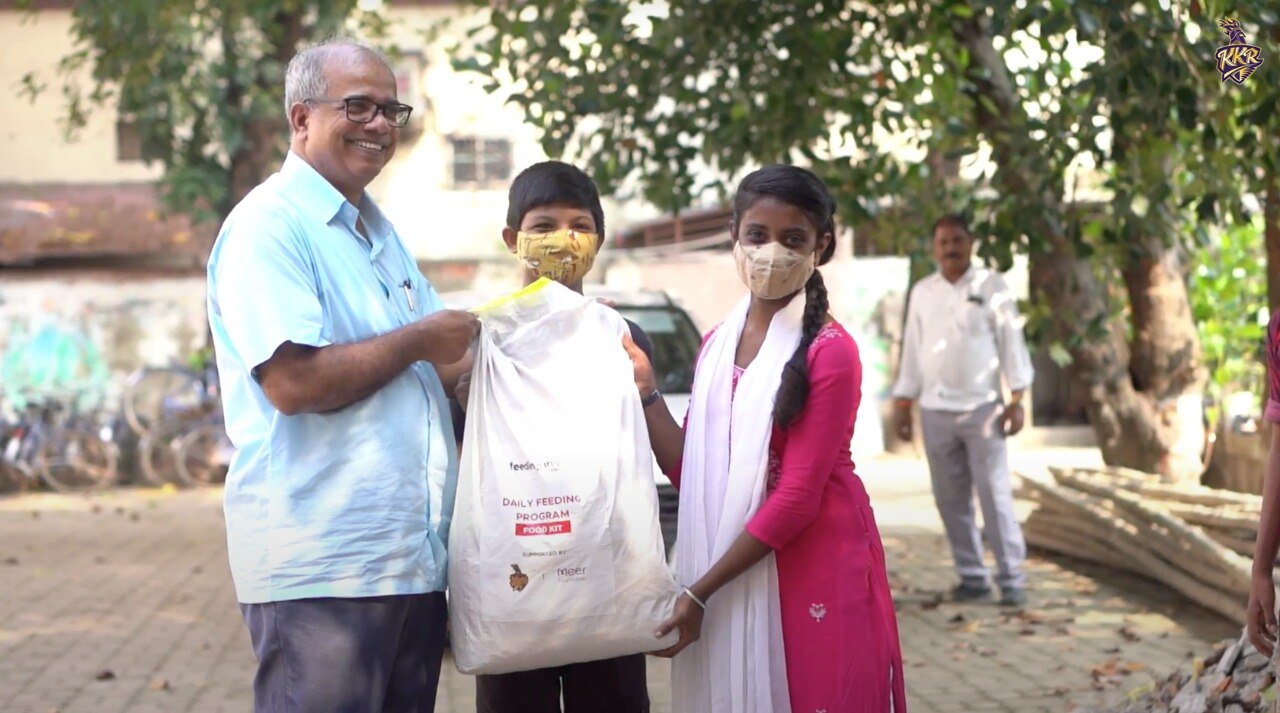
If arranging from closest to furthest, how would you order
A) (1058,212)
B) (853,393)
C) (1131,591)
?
1. (853,393)
2. (1058,212)
3. (1131,591)

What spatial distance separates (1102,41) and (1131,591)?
3066 millimetres

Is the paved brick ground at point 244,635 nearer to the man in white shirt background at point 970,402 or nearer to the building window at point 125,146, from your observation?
the man in white shirt background at point 970,402

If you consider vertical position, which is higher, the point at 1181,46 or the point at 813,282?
the point at 1181,46

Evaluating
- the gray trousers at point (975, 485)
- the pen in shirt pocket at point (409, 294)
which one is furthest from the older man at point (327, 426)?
the gray trousers at point (975, 485)

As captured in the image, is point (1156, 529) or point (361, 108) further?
point (1156, 529)

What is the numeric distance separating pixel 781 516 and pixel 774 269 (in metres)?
0.53

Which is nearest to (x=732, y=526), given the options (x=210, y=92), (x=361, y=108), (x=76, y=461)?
(x=361, y=108)

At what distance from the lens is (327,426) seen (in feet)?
9.65

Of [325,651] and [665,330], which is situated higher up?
[665,330]

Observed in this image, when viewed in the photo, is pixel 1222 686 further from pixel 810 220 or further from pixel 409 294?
pixel 409 294

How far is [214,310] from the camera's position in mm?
3072

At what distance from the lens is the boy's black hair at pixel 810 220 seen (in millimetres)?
3197

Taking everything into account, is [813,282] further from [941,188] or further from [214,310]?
[941,188]

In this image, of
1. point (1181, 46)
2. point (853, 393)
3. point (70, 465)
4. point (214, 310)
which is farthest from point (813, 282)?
point (70, 465)
